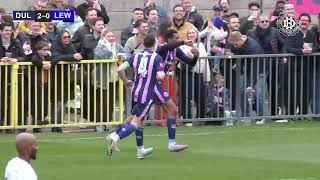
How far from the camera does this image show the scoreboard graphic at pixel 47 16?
22.9 metres

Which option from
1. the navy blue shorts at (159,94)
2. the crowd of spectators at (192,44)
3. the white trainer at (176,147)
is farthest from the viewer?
the crowd of spectators at (192,44)

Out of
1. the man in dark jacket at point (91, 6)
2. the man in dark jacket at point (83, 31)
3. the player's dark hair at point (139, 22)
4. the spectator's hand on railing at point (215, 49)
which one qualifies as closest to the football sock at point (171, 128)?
the player's dark hair at point (139, 22)

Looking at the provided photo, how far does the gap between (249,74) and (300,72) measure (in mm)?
1018

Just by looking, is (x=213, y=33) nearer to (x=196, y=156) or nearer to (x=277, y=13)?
(x=277, y=13)

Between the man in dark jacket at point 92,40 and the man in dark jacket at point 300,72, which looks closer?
the man in dark jacket at point 92,40

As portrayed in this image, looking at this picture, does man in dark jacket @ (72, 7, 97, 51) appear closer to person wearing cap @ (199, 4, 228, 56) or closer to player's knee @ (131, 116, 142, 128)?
person wearing cap @ (199, 4, 228, 56)

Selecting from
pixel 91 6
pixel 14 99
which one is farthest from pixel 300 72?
pixel 14 99

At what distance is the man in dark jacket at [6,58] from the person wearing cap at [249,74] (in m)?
4.24

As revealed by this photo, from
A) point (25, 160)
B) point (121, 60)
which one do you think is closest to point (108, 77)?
point (121, 60)

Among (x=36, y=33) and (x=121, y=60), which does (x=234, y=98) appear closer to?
(x=121, y=60)

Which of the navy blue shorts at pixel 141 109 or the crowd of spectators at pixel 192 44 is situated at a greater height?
the crowd of spectators at pixel 192 44

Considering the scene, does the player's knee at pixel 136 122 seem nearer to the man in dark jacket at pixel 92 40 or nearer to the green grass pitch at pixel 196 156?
the green grass pitch at pixel 196 156

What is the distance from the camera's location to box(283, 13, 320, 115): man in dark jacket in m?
23.0

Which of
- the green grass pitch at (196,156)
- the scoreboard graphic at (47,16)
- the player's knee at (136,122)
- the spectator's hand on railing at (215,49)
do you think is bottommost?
the green grass pitch at (196,156)
